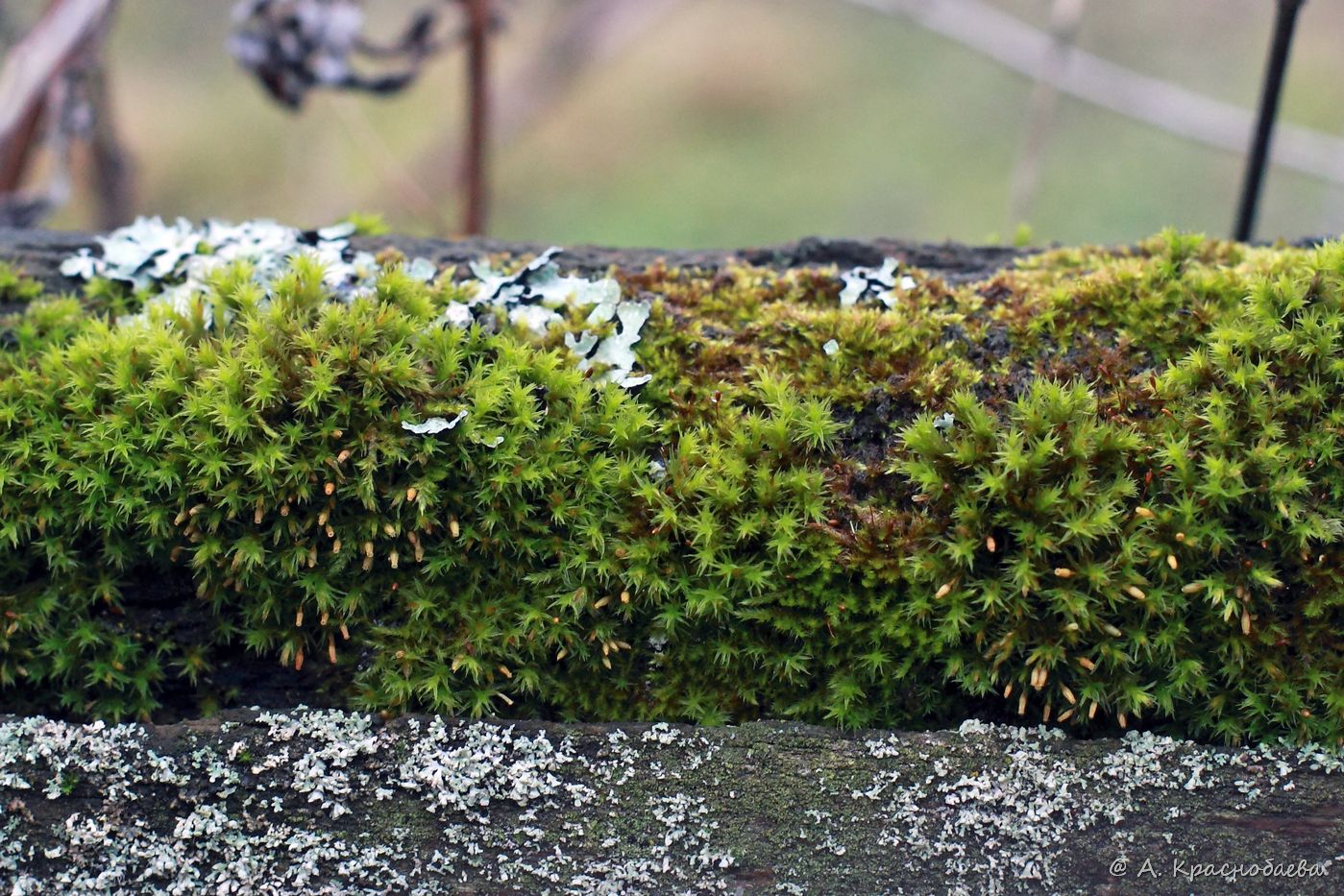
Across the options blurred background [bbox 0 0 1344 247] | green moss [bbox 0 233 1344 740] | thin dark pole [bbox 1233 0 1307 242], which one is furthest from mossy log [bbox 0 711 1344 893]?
blurred background [bbox 0 0 1344 247]

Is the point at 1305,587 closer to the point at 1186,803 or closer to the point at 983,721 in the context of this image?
the point at 1186,803

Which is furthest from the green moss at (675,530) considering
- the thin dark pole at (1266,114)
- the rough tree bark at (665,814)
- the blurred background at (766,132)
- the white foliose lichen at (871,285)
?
the blurred background at (766,132)

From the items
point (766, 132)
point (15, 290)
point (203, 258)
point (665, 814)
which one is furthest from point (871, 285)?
point (766, 132)

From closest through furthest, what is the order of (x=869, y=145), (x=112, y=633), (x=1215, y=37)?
(x=112, y=633), (x=869, y=145), (x=1215, y=37)

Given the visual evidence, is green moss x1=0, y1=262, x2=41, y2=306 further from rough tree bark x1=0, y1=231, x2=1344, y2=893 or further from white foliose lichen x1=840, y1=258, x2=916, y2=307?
white foliose lichen x1=840, y1=258, x2=916, y2=307

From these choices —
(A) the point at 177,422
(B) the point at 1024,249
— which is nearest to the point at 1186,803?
(B) the point at 1024,249

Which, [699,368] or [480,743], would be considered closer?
[480,743]

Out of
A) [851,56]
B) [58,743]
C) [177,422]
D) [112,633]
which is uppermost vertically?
[851,56]
